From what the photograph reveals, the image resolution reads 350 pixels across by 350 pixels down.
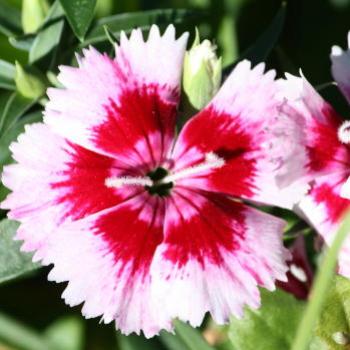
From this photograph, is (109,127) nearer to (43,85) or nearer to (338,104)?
(43,85)

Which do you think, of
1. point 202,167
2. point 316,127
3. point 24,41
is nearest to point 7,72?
point 24,41

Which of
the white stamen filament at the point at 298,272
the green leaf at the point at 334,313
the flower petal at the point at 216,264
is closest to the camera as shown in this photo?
the flower petal at the point at 216,264

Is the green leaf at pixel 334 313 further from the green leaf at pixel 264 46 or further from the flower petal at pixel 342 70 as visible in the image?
the green leaf at pixel 264 46

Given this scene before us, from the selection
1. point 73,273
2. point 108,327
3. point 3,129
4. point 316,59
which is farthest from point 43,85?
point 316,59

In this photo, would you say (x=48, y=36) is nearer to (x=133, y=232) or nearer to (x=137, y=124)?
(x=137, y=124)

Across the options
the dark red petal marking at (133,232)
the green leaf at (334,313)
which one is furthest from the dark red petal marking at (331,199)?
the dark red petal marking at (133,232)

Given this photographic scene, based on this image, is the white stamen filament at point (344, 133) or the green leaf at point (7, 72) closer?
the white stamen filament at point (344, 133)

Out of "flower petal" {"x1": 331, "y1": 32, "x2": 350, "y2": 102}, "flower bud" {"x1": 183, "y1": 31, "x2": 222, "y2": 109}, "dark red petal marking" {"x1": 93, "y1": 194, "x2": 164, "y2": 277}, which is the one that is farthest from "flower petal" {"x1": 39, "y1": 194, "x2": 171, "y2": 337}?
"flower petal" {"x1": 331, "y1": 32, "x2": 350, "y2": 102}
